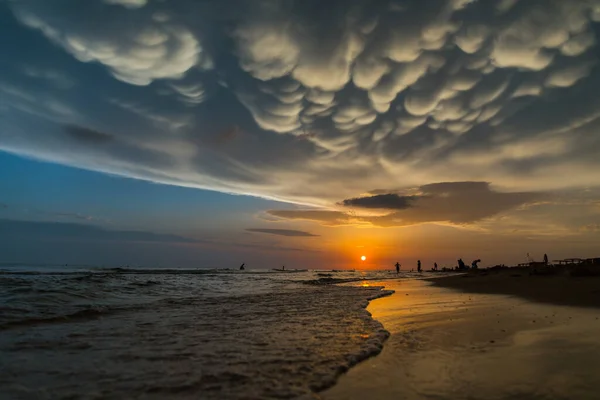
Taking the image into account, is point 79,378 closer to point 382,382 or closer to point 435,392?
point 382,382

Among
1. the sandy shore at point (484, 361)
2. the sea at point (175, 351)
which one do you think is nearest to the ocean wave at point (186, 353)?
the sea at point (175, 351)

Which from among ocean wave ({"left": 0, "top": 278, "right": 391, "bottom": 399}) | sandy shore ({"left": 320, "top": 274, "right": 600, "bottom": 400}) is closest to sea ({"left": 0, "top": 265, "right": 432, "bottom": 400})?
ocean wave ({"left": 0, "top": 278, "right": 391, "bottom": 399})

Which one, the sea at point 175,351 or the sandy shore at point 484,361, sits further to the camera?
the sea at point 175,351

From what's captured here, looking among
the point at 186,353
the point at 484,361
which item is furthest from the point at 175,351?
the point at 484,361

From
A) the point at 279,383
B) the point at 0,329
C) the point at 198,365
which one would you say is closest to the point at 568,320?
the point at 279,383

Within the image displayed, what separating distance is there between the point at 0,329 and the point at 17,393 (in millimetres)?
5909

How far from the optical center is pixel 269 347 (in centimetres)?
721

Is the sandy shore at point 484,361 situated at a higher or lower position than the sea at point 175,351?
higher

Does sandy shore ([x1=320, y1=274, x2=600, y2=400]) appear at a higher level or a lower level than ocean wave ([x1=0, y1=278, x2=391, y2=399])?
higher

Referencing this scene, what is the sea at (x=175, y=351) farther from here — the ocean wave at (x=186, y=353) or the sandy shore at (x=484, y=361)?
the sandy shore at (x=484, y=361)

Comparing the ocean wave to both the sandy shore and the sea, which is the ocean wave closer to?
the sea

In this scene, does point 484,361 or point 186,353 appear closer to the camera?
point 484,361

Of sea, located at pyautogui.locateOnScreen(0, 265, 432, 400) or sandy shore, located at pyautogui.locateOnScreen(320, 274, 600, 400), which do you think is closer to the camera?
sandy shore, located at pyautogui.locateOnScreen(320, 274, 600, 400)

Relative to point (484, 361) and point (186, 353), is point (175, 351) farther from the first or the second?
point (484, 361)
